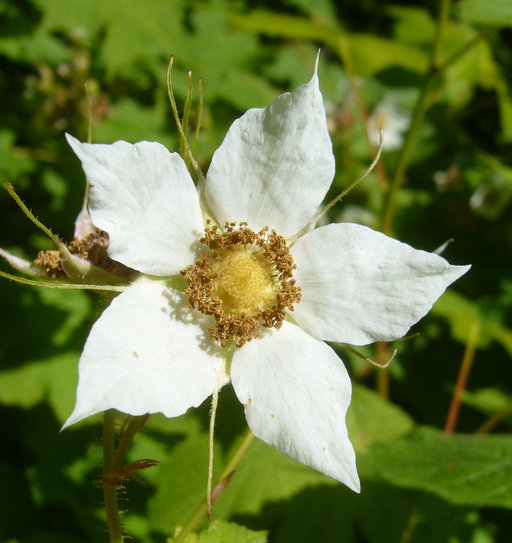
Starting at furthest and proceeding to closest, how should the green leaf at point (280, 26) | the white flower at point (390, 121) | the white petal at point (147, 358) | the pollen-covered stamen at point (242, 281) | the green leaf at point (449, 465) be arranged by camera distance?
the white flower at point (390, 121), the green leaf at point (280, 26), the green leaf at point (449, 465), the pollen-covered stamen at point (242, 281), the white petal at point (147, 358)

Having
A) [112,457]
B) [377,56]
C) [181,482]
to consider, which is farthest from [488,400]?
[112,457]

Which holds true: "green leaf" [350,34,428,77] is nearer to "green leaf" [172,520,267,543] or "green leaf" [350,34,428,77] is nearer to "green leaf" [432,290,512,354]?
"green leaf" [432,290,512,354]

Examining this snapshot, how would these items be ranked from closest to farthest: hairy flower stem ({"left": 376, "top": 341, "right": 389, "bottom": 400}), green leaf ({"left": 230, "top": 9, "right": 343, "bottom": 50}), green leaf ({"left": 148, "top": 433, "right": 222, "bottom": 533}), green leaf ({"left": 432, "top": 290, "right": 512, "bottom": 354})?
green leaf ({"left": 148, "top": 433, "right": 222, "bottom": 533}), hairy flower stem ({"left": 376, "top": 341, "right": 389, "bottom": 400}), green leaf ({"left": 432, "top": 290, "right": 512, "bottom": 354}), green leaf ({"left": 230, "top": 9, "right": 343, "bottom": 50})

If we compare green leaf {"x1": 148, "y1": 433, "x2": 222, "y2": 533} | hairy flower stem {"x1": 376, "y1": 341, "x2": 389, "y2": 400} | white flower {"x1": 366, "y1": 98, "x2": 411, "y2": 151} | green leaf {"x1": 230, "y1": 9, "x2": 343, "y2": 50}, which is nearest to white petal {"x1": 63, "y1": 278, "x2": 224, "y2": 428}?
green leaf {"x1": 148, "y1": 433, "x2": 222, "y2": 533}

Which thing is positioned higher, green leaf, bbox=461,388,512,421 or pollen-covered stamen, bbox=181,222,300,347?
pollen-covered stamen, bbox=181,222,300,347

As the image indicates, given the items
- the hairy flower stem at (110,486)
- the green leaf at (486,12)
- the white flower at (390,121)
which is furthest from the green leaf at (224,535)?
the white flower at (390,121)

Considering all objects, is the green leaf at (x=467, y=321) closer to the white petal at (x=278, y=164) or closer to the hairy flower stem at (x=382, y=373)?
the hairy flower stem at (x=382, y=373)

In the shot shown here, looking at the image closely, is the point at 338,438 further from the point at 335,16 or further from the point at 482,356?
the point at 335,16
